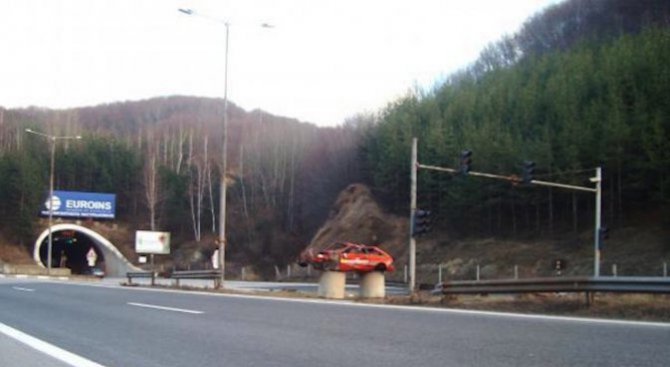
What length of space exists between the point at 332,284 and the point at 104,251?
64017mm

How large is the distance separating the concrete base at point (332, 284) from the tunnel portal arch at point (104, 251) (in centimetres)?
5670

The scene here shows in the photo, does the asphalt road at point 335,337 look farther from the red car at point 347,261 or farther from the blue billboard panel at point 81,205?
the blue billboard panel at point 81,205

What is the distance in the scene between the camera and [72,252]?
94.2 metres

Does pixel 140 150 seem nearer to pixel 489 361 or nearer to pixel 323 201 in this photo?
pixel 323 201

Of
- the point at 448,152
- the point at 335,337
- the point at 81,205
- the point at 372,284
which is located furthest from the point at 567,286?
the point at 81,205

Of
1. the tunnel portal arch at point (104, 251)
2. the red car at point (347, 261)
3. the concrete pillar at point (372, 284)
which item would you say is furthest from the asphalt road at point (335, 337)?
the tunnel portal arch at point (104, 251)

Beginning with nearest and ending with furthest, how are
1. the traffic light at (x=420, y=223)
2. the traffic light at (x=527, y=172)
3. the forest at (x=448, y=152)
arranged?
the traffic light at (x=420, y=223), the traffic light at (x=527, y=172), the forest at (x=448, y=152)

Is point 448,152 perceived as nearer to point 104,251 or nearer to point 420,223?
point 420,223

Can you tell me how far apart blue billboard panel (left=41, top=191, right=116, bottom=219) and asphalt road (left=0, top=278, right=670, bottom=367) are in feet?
231

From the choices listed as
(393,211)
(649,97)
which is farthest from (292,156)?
(649,97)

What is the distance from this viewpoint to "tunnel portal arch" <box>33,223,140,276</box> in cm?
7831

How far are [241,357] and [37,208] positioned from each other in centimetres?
8770

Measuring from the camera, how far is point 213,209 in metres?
94.7

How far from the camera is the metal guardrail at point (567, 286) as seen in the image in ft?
47.2
